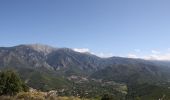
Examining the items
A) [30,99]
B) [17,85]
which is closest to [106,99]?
[17,85]

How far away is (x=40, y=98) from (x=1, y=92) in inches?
641

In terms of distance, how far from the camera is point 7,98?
45.7 m

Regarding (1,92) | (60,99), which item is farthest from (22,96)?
(1,92)

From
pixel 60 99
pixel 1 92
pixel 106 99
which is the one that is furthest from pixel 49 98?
pixel 106 99

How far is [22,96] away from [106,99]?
73.8 feet

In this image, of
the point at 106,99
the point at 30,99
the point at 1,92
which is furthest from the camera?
the point at 106,99

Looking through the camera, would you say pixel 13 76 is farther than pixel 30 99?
Yes

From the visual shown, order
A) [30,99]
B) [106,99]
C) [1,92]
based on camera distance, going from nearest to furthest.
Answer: [30,99] → [1,92] → [106,99]

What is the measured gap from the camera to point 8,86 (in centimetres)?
5869

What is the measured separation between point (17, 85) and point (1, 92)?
4047 mm

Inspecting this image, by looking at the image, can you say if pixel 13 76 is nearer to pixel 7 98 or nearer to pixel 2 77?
pixel 2 77

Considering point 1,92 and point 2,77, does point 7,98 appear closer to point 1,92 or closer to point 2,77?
point 1,92

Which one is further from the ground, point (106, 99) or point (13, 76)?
point (13, 76)

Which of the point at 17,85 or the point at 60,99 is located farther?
the point at 17,85
